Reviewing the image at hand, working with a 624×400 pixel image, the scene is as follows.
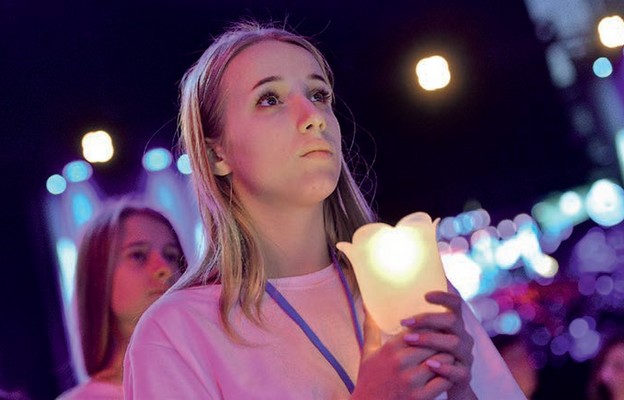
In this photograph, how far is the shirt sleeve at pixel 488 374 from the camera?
68.4 inches

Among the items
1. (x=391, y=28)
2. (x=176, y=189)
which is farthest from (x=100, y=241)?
(x=391, y=28)

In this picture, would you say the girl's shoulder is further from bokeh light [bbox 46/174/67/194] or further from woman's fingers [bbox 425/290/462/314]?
bokeh light [bbox 46/174/67/194]

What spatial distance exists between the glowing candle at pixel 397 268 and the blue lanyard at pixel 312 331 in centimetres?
21

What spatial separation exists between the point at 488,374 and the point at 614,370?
2350 millimetres

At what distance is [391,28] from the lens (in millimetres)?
7406

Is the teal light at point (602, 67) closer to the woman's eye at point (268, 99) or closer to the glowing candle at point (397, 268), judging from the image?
the woman's eye at point (268, 99)

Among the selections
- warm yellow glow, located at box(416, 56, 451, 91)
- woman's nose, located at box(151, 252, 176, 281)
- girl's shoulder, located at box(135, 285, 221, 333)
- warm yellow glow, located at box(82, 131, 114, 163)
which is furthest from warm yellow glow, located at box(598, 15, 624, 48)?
girl's shoulder, located at box(135, 285, 221, 333)

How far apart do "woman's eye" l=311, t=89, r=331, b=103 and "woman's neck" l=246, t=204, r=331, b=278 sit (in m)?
0.23

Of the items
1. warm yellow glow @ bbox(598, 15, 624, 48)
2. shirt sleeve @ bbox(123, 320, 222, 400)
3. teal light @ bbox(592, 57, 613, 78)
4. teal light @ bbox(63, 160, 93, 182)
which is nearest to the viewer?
shirt sleeve @ bbox(123, 320, 222, 400)

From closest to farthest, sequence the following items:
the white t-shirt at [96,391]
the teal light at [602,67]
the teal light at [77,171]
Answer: the white t-shirt at [96,391] < the teal light at [77,171] < the teal light at [602,67]

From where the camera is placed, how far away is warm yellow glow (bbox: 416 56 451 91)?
24.7ft

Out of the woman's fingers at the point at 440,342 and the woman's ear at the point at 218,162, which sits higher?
the woman's ear at the point at 218,162

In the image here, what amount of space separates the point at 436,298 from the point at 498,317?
1453cm

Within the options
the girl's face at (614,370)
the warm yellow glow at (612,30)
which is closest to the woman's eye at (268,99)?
the girl's face at (614,370)
